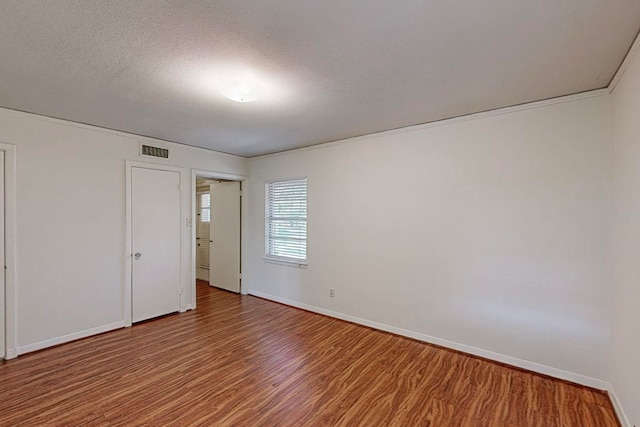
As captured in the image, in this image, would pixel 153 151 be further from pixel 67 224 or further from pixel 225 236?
pixel 225 236

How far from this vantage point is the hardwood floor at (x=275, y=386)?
2131mm

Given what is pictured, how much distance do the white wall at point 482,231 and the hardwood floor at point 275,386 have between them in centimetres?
40

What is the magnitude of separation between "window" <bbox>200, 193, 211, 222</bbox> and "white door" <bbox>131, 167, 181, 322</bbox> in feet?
6.38

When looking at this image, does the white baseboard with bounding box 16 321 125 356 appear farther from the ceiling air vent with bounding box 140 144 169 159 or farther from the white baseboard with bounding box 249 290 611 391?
the white baseboard with bounding box 249 290 611 391

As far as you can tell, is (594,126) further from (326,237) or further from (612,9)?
(326,237)

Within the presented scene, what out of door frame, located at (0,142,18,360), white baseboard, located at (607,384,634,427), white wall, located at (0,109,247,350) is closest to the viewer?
white baseboard, located at (607,384,634,427)

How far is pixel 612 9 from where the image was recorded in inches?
60.2

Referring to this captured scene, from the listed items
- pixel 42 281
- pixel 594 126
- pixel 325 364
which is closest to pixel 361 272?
pixel 325 364

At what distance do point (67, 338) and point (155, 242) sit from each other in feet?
4.56

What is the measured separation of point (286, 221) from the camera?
4.89 m

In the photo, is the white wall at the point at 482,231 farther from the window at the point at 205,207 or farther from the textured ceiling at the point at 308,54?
the window at the point at 205,207

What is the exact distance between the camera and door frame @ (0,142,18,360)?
2959 mm

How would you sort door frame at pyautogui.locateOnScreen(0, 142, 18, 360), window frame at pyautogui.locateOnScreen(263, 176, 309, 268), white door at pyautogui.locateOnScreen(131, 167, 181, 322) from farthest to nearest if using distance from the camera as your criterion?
1. window frame at pyautogui.locateOnScreen(263, 176, 309, 268)
2. white door at pyautogui.locateOnScreen(131, 167, 181, 322)
3. door frame at pyautogui.locateOnScreen(0, 142, 18, 360)

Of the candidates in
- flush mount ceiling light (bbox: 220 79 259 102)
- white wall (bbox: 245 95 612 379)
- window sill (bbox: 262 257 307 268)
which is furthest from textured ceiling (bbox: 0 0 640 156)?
window sill (bbox: 262 257 307 268)
